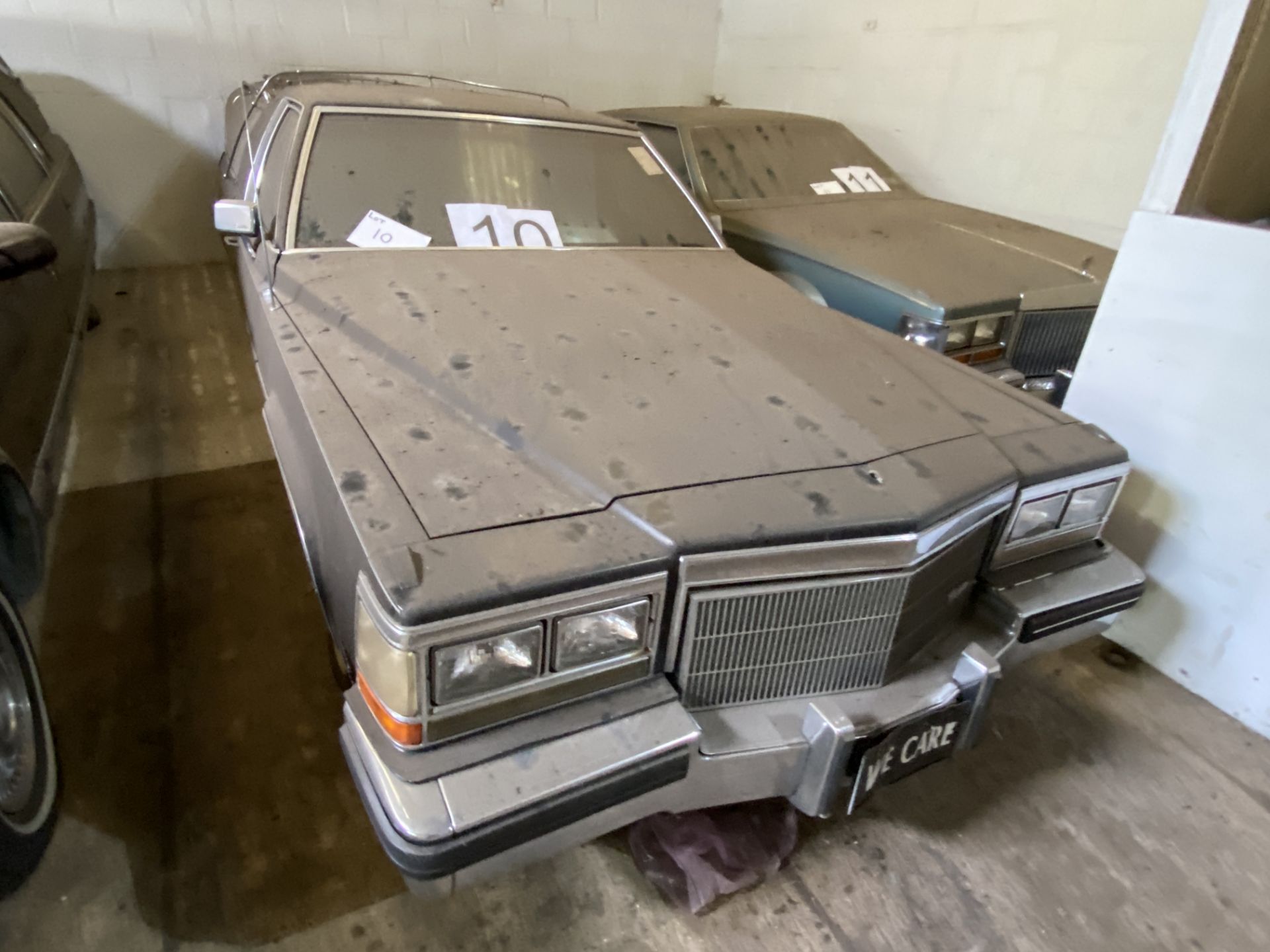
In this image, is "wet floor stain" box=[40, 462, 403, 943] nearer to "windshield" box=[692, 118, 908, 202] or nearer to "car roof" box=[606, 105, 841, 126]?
"windshield" box=[692, 118, 908, 202]

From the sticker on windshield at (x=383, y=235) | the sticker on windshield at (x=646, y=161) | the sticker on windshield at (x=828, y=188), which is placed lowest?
the sticker on windshield at (x=383, y=235)

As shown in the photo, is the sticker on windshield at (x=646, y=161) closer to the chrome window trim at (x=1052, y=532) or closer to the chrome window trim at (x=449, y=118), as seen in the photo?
the chrome window trim at (x=449, y=118)

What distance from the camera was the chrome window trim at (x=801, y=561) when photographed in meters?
1.33

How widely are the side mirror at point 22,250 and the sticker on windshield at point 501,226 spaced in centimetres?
105

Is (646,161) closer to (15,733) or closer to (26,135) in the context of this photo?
(15,733)

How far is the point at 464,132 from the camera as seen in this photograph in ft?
8.67

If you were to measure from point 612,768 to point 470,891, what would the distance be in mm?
680

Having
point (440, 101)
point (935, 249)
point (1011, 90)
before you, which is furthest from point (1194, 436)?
point (1011, 90)

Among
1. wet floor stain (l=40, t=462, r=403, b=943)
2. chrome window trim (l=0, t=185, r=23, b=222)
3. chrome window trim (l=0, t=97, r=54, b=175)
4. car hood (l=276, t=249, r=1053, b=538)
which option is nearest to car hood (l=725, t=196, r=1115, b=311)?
car hood (l=276, t=249, r=1053, b=538)

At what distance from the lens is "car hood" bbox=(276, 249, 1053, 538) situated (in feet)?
4.77

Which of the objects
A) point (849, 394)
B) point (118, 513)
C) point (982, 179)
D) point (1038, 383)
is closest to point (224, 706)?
point (118, 513)

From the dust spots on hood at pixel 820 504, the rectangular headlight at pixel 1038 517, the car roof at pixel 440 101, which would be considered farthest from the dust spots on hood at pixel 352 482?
the car roof at pixel 440 101

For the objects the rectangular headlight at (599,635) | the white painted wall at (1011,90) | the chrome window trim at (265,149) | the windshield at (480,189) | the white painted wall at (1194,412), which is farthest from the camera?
the white painted wall at (1011,90)

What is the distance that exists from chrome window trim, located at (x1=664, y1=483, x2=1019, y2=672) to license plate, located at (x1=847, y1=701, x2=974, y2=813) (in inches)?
13.6
